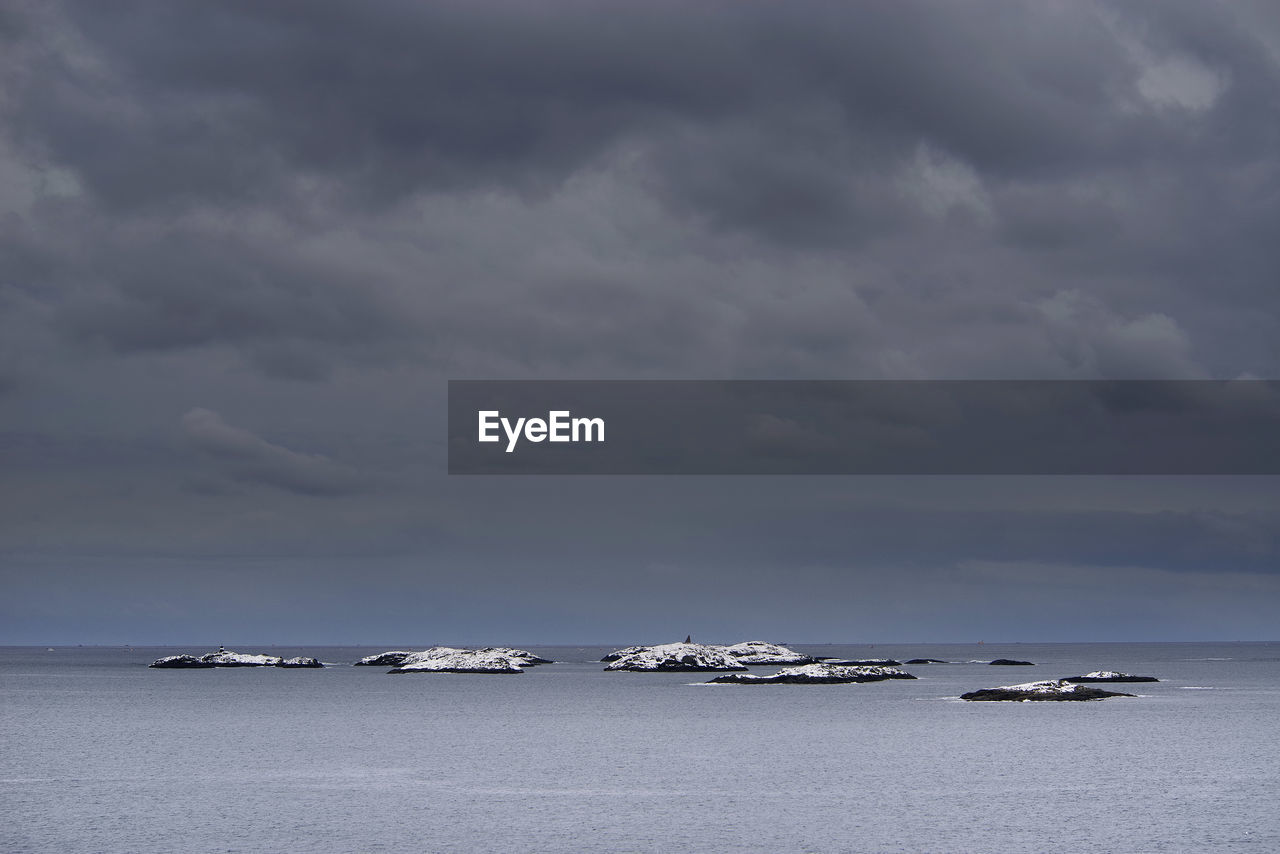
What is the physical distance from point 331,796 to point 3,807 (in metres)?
15.9

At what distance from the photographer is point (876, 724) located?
11569 cm

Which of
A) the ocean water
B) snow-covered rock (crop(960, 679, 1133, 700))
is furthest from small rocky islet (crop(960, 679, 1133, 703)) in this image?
the ocean water

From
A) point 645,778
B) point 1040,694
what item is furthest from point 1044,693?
point 645,778

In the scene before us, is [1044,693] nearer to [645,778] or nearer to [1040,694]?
[1040,694]

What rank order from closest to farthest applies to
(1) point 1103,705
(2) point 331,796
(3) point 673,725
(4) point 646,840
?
(4) point 646,840, (2) point 331,796, (3) point 673,725, (1) point 1103,705

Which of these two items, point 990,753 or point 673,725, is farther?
point 673,725

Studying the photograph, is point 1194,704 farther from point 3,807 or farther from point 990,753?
point 3,807

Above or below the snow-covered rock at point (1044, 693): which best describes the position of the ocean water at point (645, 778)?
below

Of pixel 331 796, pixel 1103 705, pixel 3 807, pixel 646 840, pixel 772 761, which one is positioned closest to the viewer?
pixel 646 840

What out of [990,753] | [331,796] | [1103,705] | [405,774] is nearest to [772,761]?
[990,753]

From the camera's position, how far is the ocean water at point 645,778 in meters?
54.0

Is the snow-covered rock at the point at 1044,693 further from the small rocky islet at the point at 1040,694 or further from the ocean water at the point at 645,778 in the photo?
the ocean water at the point at 645,778

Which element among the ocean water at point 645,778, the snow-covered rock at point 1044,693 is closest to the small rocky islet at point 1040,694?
the snow-covered rock at point 1044,693

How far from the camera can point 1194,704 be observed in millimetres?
143250
